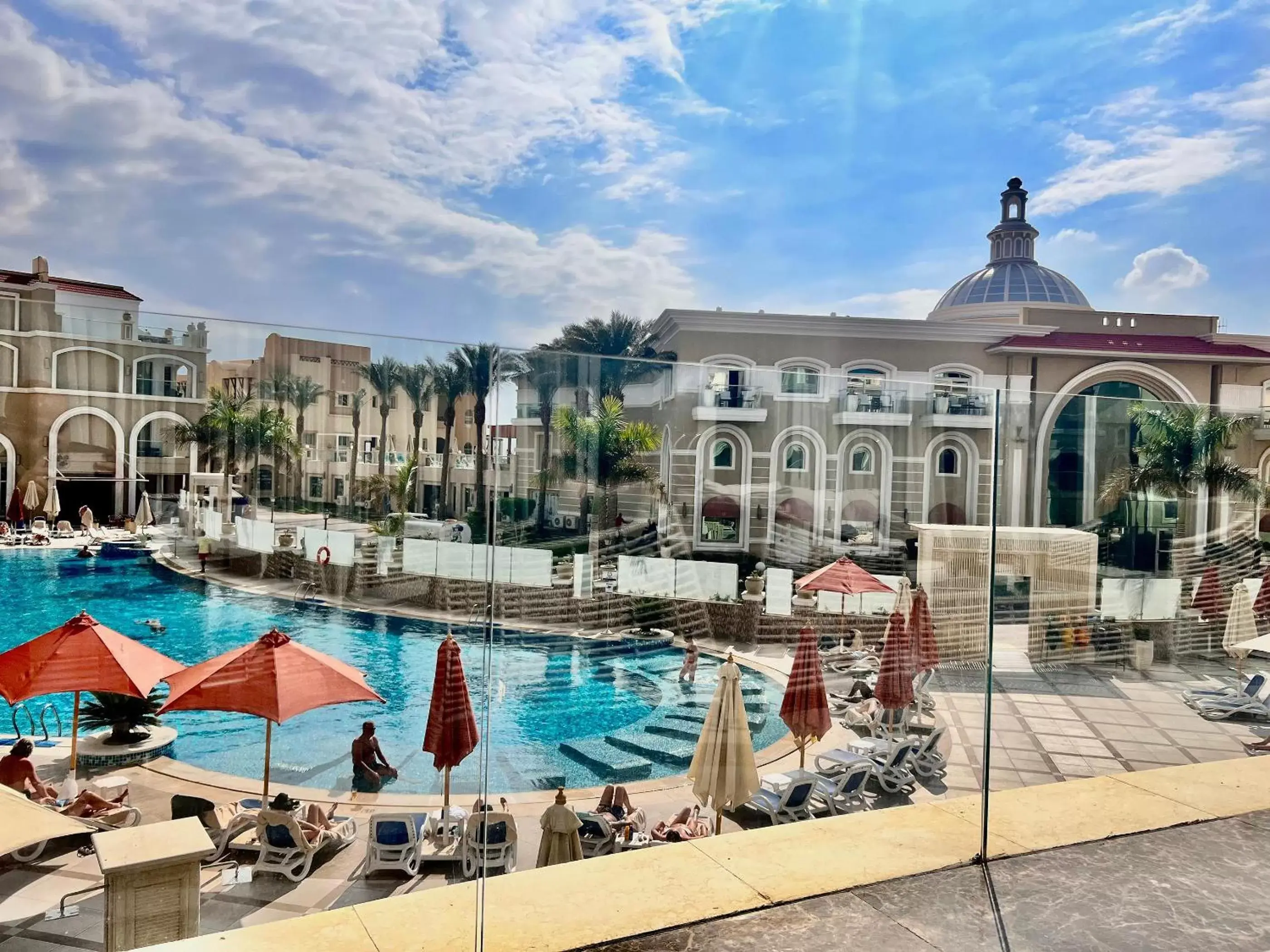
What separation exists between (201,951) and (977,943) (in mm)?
2119

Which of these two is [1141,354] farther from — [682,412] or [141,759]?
[141,759]

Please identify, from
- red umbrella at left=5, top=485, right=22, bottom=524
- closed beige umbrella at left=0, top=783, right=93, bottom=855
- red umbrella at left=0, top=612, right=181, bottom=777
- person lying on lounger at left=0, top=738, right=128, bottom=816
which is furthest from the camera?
red umbrella at left=5, top=485, right=22, bottom=524

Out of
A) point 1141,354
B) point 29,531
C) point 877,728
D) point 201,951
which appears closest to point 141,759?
point 29,531

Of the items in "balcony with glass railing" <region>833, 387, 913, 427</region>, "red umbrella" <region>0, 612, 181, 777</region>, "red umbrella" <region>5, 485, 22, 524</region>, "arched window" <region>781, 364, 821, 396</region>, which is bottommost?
"red umbrella" <region>0, 612, 181, 777</region>

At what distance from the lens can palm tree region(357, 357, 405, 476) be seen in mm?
5457

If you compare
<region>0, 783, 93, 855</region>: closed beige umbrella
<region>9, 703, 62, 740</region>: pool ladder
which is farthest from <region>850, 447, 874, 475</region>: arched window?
<region>9, 703, 62, 740</region>: pool ladder

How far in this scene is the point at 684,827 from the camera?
11.3ft

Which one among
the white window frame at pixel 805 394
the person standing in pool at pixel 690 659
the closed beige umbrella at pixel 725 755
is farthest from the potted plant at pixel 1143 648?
the person standing in pool at pixel 690 659

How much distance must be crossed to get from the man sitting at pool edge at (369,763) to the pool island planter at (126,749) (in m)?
0.88

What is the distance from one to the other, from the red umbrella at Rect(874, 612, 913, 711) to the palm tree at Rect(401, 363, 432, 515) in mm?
3096

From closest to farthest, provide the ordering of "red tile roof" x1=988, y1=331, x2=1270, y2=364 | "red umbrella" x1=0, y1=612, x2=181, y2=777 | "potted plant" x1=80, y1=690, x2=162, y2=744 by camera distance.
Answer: "red umbrella" x1=0, y1=612, x2=181, y2=777, "potted plant" x1=80, y1=690, x2=162, y2=744, "red tile roof" x1=988, y1=331, x2=1270, y2=364

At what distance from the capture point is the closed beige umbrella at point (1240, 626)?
528cm

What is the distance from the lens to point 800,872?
8.76 ft

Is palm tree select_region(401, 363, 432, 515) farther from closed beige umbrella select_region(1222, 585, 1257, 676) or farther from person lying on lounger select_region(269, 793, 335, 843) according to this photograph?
closed beige umbrella select_region(1222, 585, 1257, 676)
